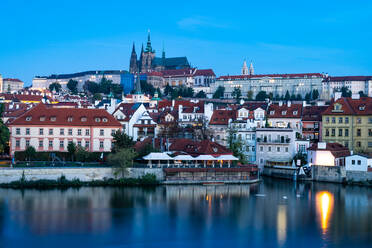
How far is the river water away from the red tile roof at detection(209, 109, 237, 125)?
67.9 ft

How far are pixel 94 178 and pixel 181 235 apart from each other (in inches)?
719

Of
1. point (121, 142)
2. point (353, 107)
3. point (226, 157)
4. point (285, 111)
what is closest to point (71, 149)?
point (121, 142)

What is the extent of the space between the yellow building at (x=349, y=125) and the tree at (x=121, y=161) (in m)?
26.7

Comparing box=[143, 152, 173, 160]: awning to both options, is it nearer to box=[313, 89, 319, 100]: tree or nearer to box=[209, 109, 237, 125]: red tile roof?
box=[209, 109, 237, 125]: red tile roof

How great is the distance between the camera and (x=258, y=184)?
54469mm

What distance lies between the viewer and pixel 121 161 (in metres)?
50.6

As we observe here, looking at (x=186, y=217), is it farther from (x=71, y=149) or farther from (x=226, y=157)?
(x=71, y=149)

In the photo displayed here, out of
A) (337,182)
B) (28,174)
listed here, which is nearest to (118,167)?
(28,174)

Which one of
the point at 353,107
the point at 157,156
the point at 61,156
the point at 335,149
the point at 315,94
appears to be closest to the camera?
the point at 157,156

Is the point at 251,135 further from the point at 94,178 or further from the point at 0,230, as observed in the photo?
the point at 0,230

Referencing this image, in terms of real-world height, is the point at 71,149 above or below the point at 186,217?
above

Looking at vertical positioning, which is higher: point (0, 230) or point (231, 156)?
point (231, 156)

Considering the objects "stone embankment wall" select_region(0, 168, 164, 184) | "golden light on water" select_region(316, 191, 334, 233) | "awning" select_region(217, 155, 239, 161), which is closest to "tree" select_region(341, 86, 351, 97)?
"awning" select_region(217, 155, 239, 161)

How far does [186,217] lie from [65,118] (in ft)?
83.1
